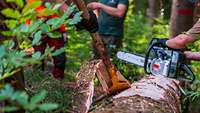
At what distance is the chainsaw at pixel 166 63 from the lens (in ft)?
16.4

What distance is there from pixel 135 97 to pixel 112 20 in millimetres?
3449

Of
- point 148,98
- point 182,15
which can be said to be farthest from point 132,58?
point 148,98

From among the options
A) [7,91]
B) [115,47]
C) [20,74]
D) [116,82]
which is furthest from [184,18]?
[7,91]

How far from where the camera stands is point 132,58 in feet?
19.3

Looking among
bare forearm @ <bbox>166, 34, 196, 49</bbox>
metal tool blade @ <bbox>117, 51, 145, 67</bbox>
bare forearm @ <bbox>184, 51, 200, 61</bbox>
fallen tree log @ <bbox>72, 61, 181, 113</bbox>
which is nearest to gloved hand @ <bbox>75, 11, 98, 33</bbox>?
fallen tree log @ <bbox>72, 61, 181, 113</bbox>

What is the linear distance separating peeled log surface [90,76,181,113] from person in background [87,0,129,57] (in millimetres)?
2177

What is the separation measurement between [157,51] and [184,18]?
58.3 inches

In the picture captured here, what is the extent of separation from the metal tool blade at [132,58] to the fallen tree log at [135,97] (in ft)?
2.14

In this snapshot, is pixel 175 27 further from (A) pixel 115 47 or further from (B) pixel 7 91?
(B) pixel 7 91

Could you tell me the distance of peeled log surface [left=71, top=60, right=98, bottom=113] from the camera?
4680 millimetres

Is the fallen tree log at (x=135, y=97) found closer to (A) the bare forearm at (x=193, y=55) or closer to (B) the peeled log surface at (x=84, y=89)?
(B) the peeled log surface at (x=84, y=89)

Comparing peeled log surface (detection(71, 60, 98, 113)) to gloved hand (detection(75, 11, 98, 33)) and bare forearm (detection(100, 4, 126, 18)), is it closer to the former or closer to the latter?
gloved hand (detection(75, 11, 98, 33))

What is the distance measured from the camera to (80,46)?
960 cm

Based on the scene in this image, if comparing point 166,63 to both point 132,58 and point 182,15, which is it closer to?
point 132,58
